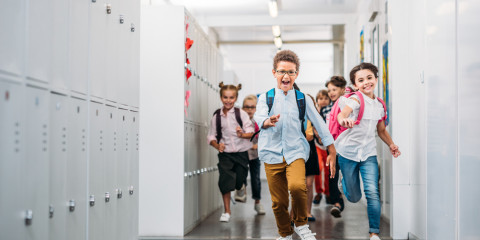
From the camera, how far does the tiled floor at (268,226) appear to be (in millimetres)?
4992

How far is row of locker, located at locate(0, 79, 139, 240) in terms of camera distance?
2139 mm

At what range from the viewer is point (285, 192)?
425cm

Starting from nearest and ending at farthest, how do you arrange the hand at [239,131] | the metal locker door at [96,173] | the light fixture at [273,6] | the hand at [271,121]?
the metal locker door at [96,173]
the hand at [271,121]
the hand at [239,131]
the light fixture at [273,6]

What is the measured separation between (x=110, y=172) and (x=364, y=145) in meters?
1.98

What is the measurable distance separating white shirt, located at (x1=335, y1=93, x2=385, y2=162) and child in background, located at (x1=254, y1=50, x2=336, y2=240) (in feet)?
0.90

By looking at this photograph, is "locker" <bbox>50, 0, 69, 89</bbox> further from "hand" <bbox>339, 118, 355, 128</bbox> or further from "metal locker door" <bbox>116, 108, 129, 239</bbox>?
"hand" <bbox>339, 118, 355, 128</bbox>

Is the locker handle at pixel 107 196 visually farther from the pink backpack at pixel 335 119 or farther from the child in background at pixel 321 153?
the child in background at pixel 321 153

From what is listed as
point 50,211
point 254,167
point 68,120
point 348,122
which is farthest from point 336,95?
point 50,211

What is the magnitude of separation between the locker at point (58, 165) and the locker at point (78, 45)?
0.16 meters

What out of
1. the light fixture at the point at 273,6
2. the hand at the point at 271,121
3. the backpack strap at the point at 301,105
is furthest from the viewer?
the light fixture at the point at 273,6

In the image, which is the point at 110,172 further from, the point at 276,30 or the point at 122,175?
the point at 276,30

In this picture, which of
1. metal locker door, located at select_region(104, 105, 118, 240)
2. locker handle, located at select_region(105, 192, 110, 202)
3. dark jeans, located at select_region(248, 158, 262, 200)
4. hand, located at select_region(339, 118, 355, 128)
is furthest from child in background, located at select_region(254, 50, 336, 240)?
dark jeans, located at select_region(248, 158, 262, 200)

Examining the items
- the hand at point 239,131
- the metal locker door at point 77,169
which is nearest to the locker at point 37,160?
the metal locker door at point 77,169

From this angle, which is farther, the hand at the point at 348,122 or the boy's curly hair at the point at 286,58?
the boy's curly hair at the point at 286,58
